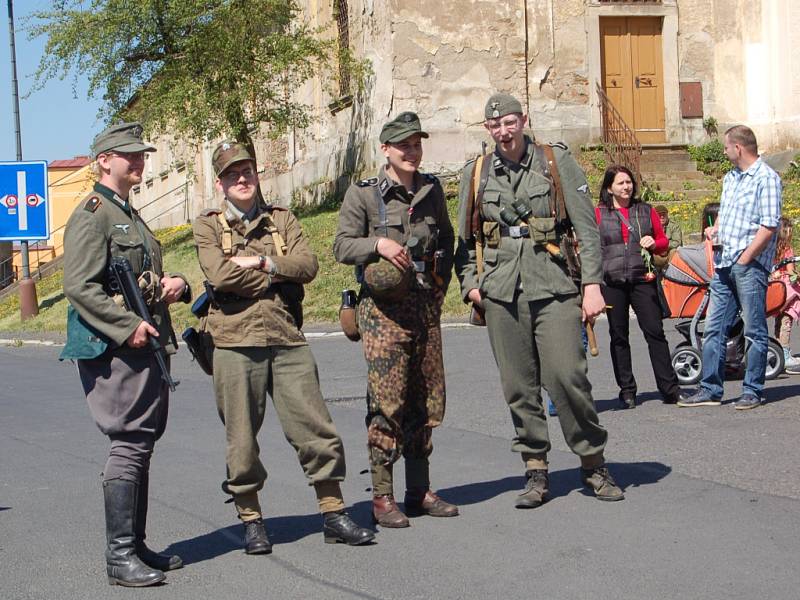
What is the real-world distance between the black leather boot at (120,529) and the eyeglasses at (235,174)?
5.00 ft

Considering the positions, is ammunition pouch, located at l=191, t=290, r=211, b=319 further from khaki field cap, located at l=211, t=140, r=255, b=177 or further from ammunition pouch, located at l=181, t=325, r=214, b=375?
khaki field cap, located at l=211, t=140, r=255, b=177

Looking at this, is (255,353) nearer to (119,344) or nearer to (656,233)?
(119,344)

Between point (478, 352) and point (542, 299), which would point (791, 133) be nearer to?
point (478, 352)

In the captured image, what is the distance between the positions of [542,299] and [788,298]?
5609 millimetres

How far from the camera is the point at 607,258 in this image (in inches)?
406

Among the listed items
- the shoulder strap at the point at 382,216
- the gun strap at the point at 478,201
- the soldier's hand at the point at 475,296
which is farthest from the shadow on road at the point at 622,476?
the shoulder strap at the point at 382,216

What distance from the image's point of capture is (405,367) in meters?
6.49

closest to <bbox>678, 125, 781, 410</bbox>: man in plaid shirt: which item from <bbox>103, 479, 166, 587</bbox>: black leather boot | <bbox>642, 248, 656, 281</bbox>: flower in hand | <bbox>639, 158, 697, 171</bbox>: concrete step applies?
<bbox>642, 248, 656, 281</bbox>: flower in hand

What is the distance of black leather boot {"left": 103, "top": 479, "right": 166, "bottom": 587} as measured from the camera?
18.3 ft

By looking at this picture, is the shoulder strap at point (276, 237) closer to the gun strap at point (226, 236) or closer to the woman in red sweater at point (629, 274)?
the gun strap at point (226, 236)

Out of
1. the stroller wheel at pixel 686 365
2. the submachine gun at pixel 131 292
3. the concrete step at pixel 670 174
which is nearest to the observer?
the submachine gun at pixel 131 292

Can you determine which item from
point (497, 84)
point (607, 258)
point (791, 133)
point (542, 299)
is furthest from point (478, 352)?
point (791, 133)

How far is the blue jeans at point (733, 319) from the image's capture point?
31.0 feet

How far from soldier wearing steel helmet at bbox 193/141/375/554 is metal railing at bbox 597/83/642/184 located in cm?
1869
